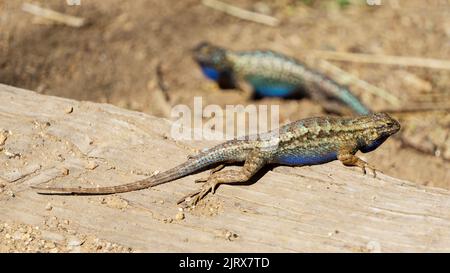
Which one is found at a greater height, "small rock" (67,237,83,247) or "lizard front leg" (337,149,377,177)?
"lizard front leg" (337,149,377,177)

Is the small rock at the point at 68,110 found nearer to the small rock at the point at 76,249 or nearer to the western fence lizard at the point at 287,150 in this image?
the western fence lizard at the point at 287,150

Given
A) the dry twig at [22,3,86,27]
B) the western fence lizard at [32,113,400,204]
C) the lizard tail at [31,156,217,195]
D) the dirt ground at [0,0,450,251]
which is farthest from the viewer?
the dry twig at [22,3,86,27]

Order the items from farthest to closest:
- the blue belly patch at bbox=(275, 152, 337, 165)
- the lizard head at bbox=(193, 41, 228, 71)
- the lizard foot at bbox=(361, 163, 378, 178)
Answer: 1. the lizard head at bbox=(193, 41, 228, 71)
2. the blue belly patch at bbox=(275, 152, 337, 165)
3. the lizard foot at bbox=(361, 163, 378, 178)

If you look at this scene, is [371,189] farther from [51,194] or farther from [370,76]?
[370,76]

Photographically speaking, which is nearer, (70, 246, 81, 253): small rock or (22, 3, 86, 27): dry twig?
(70, 246, 81, 253): small rock

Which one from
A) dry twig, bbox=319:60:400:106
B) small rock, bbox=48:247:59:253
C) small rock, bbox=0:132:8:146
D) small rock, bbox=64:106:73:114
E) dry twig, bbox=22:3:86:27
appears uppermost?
dry twig, bbox=22:3:86:27

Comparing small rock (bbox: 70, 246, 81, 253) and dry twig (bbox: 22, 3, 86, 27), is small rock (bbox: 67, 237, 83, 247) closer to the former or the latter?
small rock (bbox: 70, 246, 81, 253)

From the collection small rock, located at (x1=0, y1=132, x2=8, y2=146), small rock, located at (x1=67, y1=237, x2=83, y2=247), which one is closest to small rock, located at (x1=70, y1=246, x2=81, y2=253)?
small rock, located at (x1=67, y1=237, x2=83, y2=247)
